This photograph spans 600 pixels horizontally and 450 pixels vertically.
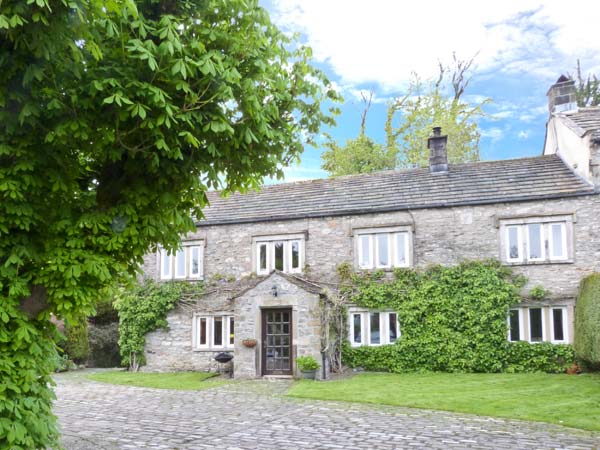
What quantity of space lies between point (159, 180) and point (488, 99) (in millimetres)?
37038

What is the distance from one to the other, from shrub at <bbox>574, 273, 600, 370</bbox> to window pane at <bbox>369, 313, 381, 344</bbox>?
6.44 meters

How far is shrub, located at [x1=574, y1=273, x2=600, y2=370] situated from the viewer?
16125 mm

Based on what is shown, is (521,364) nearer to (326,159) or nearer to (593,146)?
(593,146)

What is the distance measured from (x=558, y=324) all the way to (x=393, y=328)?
5.46 m

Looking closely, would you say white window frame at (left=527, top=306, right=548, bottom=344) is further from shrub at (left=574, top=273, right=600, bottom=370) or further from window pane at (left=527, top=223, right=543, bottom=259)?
window pane at (left=527, top=223, right=543, bottom=259)

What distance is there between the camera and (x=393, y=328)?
67.4 feet

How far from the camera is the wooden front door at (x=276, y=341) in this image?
20.0 metres

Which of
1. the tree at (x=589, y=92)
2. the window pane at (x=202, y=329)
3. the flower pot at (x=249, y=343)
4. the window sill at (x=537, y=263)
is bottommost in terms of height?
the flower pot at (x=249, y=343)

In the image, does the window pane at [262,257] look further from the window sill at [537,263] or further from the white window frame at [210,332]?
the window sill at [537,263]

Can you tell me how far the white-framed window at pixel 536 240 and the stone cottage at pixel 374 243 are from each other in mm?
34

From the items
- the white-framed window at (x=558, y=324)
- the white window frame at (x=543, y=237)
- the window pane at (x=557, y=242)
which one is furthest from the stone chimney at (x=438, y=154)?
the white-framed window at (x=558, y=324)

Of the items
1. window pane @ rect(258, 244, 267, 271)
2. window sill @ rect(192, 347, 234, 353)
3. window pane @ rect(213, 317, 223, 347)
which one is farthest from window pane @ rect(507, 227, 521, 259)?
window pane @ rect(213, 317, 223, 347)

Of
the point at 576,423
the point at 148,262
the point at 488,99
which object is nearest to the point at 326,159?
the point at 488,99

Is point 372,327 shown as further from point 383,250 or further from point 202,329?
point 202,329
